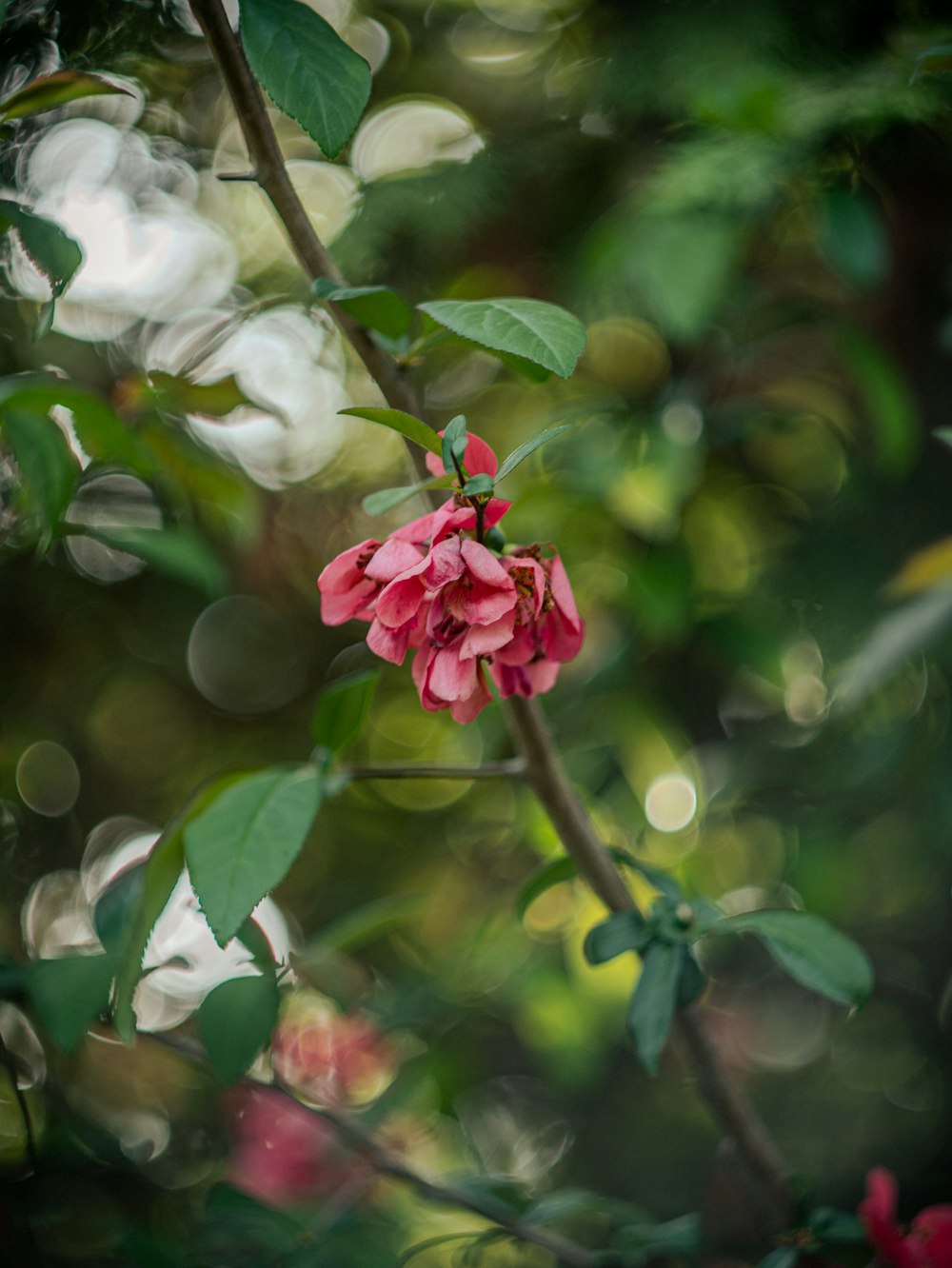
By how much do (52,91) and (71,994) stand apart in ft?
1.79

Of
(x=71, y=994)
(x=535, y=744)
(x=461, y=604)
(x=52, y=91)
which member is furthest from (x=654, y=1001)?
(x=52, y=91)

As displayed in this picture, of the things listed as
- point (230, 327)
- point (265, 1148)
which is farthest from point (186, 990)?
point (230, 327)

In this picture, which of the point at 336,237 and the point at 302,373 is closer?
the point at 336,237

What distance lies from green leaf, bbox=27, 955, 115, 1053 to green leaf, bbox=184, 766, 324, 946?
17 cm

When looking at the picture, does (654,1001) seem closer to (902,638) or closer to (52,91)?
(902,638)

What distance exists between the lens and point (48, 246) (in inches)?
19.9

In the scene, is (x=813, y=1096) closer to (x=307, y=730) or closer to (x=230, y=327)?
(x=307, y=730)

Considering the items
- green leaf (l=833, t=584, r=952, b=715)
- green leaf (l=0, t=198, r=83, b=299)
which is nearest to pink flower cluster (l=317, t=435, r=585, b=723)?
green leaf (l=0, t=198, r=83, b=299)

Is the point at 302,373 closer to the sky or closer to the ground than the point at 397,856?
closer to the sky

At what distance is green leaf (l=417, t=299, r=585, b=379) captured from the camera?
0.38 metres

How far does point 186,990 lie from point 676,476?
2.66 ft

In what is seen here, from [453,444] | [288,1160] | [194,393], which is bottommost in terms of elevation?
[288,1160]

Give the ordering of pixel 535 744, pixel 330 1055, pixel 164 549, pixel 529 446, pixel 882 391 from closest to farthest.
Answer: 1. pixel 529 446
2. pixel 535 744
3. pixel 164 549
4. pixel 882 391
5. pixel 330 1055

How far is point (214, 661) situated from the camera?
132cm
